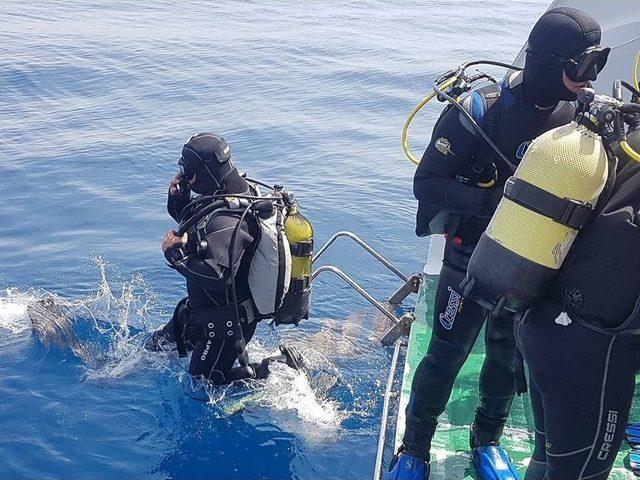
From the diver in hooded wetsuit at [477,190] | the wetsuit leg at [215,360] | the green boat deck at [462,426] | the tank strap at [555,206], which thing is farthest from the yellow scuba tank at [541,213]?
the wetsuit leg at [215,360]

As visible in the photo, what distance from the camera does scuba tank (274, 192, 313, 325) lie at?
4.22 meters

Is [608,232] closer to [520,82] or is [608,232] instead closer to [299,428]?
[520,82]

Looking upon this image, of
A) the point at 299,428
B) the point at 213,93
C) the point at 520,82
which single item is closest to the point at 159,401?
the point at 299,428

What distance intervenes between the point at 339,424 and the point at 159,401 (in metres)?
1.14

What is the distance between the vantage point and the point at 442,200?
306 centimetres

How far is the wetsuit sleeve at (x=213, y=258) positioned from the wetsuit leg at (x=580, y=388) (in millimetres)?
1870

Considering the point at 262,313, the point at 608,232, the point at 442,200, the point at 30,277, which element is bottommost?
the point at 30,277

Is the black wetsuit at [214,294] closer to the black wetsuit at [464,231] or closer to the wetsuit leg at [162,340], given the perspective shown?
the wetsuit leg at [162,340]

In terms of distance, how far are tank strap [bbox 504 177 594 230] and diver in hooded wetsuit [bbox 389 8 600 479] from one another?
73 cm

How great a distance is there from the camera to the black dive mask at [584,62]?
2.69 m

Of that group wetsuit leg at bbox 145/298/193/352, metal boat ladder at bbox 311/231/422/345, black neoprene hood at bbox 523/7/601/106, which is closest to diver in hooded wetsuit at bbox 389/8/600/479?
black neoprene hood at bbox 523/7/601/106

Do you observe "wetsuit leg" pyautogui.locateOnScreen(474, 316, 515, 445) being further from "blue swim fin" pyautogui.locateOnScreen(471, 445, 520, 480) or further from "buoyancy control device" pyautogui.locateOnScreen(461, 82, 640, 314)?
"buoyancy control device" pyautogui.locateOnScreen(461, 82, 640, 314)

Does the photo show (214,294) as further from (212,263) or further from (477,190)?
(477,190)

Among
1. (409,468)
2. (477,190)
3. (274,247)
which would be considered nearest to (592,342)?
(477,190)
